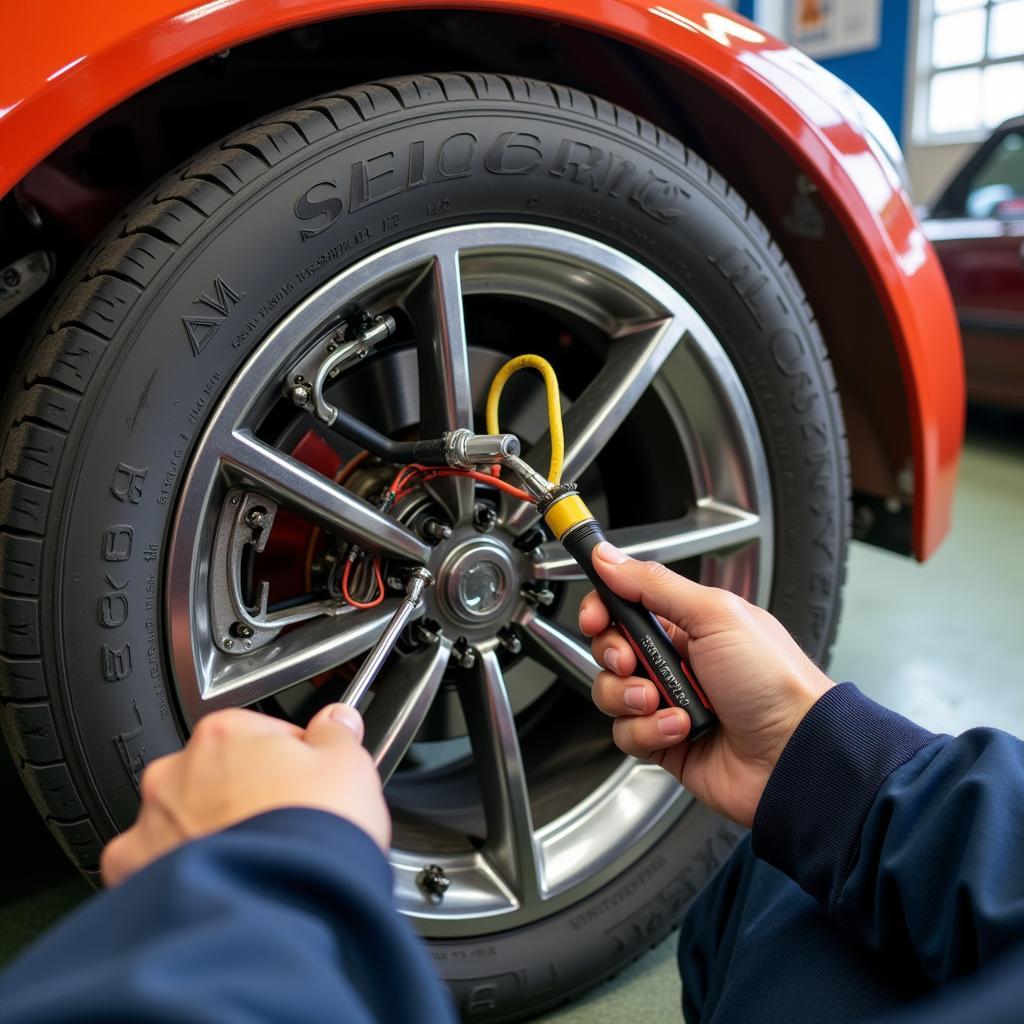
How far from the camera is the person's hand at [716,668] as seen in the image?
829 millimetres

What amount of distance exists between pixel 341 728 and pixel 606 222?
2.02ft

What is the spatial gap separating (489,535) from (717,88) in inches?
20.8

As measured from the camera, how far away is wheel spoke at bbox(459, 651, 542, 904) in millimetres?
1022

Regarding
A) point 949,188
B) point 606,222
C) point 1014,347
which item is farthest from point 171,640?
point 949,188

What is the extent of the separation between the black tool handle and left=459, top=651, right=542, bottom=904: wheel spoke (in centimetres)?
22

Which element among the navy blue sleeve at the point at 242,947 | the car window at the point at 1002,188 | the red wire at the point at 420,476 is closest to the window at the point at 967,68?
the car window at the point at 1002,188

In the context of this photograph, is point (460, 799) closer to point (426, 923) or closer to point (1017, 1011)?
point (426, 923)

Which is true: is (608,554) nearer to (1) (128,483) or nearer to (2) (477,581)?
(2) (477,581)

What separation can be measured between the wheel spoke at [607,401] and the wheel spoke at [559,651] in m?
0.11

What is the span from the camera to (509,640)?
1.04 m

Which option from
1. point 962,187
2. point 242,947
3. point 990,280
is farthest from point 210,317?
point 962,187

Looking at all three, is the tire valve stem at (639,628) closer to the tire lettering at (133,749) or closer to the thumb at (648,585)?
the thumb at (648,585)

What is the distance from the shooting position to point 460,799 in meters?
1.18

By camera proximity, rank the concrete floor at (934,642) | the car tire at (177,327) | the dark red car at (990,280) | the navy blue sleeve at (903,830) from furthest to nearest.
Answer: the dark red car at (990,280), the concrete floor at (934,642), the car tire at (177,327), the navy blue sleeve at (903,830)
